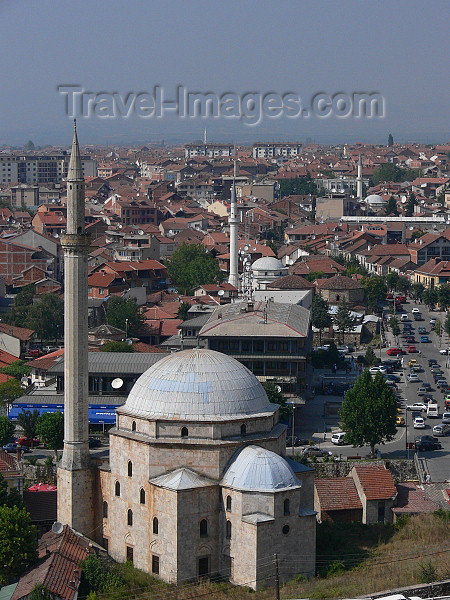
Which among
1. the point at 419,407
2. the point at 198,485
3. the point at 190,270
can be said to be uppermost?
the point at 190,270

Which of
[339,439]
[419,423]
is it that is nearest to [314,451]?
[339,439]

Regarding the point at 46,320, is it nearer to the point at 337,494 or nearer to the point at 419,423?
the point at 419,423

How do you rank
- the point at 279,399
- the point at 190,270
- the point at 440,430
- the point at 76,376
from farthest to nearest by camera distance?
the point at 190,270 → the point at 440,430 → the point at 279,399 → the point at 76,376

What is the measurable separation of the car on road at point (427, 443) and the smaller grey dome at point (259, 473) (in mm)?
9945

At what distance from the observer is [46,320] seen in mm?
44938

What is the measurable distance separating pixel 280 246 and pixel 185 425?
48347 millimetres

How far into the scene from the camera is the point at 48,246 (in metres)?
59.8

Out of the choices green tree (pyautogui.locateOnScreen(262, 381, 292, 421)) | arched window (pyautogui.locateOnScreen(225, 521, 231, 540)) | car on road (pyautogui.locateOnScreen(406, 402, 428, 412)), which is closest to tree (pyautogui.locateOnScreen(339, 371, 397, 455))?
green tree (pyautogui.locateOnScreen(262, 381, 292, 421))

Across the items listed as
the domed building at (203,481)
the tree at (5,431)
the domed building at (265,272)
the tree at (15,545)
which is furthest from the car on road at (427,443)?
the domed building at (265,272)

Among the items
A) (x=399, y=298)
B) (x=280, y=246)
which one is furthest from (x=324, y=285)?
(x=280, y=246)

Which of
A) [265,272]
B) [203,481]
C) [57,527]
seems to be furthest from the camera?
[265,272]

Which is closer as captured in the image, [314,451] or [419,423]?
[314,451]

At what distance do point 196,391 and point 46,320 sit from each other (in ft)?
75.0

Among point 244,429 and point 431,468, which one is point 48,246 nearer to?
point 431,468
